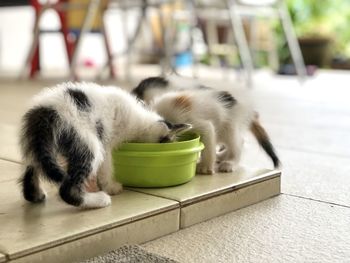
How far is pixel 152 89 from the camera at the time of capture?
1838 millimetres

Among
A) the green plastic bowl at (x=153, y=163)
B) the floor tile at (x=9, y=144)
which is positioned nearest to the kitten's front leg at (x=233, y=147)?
the green plastic bowl at (x=153, y=163)

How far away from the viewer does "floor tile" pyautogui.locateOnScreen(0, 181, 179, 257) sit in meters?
0.96

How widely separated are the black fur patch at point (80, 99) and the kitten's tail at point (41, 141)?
0.21 ft

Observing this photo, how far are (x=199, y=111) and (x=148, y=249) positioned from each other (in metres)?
0.54

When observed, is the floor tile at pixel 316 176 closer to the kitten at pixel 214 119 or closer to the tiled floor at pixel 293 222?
the tiled floor at pixel 293 222

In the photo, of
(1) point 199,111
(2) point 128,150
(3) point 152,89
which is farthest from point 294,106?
(2) point 128,150

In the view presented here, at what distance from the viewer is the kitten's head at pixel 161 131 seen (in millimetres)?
1356

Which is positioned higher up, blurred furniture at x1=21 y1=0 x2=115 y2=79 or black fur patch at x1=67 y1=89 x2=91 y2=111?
blurred furniture at x1=21 y1=0 x2=115 y2=79

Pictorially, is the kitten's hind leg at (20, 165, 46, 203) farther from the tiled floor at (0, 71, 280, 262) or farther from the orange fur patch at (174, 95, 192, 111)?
the orange fur patch at (174, 95, 192, 111)

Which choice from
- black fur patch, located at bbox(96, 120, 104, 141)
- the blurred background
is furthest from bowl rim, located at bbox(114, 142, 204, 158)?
the blurred background

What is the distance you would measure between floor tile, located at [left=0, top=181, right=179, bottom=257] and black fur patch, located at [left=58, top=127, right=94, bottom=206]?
47 mm

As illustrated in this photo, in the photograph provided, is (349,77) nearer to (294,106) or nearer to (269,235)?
(294,106)

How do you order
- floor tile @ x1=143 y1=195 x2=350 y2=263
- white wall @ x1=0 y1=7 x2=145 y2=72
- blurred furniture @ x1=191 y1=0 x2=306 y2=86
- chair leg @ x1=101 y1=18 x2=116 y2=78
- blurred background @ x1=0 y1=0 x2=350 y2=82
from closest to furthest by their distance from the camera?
floor tile @ x1=143 y1=195 x2=350 y2=263
blurred furniture @ x1=191 y1=0 x2=306 y2=86
chair leg @ x1=101 y1=18 x2=116 y2=78
blurred background @ x1=0 y1=0 x2=350 y2=82
white wall @ x1=0 y1=7 x2=145 y2=72

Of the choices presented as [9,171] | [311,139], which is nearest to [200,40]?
[311,139]
